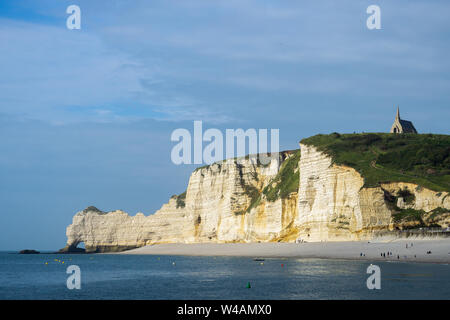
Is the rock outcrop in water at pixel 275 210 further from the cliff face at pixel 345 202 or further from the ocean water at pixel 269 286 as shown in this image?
the ocean water at pixel 269 286

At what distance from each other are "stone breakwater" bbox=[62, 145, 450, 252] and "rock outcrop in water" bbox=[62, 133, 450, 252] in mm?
132

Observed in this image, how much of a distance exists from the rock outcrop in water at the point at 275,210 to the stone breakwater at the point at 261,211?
0.43 ft

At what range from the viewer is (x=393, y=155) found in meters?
81.9

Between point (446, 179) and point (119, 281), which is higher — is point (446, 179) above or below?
above

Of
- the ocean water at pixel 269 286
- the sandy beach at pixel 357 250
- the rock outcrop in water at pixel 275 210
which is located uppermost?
the rock outcrop in water at pixel 275 210

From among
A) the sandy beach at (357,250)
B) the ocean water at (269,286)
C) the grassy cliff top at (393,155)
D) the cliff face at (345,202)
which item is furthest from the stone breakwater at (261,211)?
the ocean water at (269,286)

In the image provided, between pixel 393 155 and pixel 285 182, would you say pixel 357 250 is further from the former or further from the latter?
pixel 285 182

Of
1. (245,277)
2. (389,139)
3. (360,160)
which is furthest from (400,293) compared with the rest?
(389,139)

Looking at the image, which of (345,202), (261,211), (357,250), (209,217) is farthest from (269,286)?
(209,217)

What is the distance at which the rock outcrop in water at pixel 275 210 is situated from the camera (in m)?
69.7

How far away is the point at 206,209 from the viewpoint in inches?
4872

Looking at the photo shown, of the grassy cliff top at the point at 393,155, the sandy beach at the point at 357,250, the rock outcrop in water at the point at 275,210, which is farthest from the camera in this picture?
the grassy cliff top at the point at 393,155
